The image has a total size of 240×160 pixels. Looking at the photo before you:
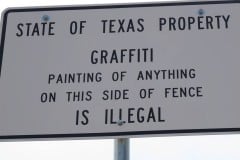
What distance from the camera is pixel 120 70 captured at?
1986 mm

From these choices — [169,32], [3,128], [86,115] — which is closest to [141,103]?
[86,115]

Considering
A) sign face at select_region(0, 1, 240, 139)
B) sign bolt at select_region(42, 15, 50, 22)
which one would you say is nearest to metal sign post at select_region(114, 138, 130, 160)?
sign face at select_region(0, 1, 240, 139)

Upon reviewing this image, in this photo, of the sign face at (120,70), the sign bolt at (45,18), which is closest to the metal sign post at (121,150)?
the sign face at (120,70)

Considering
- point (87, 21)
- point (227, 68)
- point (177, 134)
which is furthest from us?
point (87, 21)

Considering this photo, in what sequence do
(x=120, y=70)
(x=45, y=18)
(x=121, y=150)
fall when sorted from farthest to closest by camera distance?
(x=45, y=18)
(x=120, y=70)
(x=121, y=150)

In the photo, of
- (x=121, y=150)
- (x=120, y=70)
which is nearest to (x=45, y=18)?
(x=120, y=70)

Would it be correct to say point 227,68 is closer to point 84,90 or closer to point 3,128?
point 84,90

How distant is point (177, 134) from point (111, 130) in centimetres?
25

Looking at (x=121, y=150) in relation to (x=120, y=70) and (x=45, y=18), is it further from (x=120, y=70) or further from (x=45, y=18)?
(x=45, y=18)

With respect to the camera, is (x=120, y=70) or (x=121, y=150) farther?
(x=120, y=70)

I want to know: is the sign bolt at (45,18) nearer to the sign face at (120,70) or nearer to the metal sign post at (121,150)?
the sign face at (120,70)

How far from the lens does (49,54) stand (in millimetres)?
2078

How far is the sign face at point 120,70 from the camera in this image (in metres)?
1.88

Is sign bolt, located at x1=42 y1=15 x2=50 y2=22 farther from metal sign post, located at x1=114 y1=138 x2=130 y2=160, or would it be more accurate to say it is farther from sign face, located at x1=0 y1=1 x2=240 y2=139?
metal sign post, located at x1=114 y1=138 x2=130 y2=160
